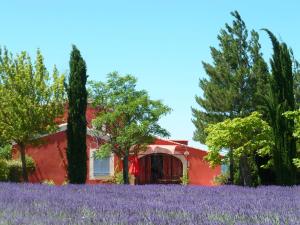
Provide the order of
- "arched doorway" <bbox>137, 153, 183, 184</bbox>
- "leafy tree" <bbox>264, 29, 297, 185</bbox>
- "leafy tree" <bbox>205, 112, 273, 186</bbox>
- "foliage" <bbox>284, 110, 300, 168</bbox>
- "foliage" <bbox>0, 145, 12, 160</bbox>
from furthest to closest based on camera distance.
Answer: "arched doorway" <bbox>137, 153, 183, 184</bbox>, "foliage" <bbox>0, 145, 12, 160</bbox>, "leafy tree" <bbox>205, 112, 273, 186</bbox>, "leafy tree" <bbox>264, 29, 297, 185</bbox>, "foliage" <bbox>284, 110, 300, 168</bbox>

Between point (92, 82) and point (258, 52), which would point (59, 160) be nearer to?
point (92, 82)

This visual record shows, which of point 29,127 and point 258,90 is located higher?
point 258,90

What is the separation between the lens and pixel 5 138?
81.5ft

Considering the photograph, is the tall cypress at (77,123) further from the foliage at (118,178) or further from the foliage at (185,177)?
the foliage at (185,177)

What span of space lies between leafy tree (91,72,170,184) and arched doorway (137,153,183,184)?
8.74 m

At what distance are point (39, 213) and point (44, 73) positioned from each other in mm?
18832

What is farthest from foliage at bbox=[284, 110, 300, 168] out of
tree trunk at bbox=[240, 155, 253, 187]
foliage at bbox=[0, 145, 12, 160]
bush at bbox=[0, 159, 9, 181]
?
foliage at bbox=[0, 145, 12, 160]

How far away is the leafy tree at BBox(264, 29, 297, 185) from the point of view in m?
19.8

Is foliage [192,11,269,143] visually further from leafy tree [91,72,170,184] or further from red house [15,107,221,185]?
leafy tree [91,72,170,184]

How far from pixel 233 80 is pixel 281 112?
46.4 feet

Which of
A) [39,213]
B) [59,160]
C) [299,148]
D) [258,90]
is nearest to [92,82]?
[59,160]

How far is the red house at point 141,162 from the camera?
2998cm

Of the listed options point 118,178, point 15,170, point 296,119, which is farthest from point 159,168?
point 296,119

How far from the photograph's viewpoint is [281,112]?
20.1 m
